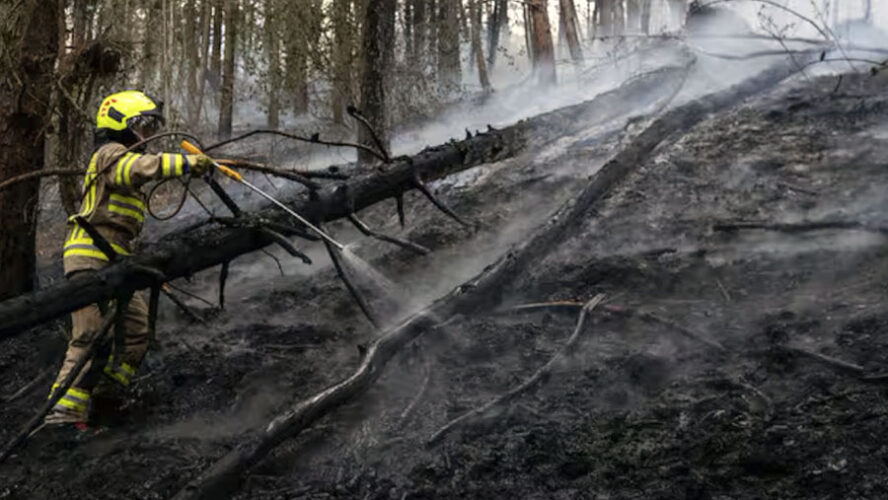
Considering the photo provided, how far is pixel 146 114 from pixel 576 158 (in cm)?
496

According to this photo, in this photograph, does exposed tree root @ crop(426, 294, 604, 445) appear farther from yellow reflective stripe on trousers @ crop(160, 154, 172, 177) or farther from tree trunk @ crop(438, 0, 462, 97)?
tree trunk @ crop(438, 0, 462, 97)

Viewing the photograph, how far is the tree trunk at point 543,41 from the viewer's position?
14.8 m

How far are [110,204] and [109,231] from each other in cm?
16

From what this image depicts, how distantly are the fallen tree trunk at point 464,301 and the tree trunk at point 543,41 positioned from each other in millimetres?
6748

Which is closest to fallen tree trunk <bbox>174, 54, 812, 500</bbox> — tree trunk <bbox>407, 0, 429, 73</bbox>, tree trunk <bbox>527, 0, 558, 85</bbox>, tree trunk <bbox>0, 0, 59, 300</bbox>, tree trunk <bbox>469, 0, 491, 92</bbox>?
tree trunk <bbox>0, 0, 59, 300</bbox>

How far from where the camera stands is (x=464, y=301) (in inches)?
185

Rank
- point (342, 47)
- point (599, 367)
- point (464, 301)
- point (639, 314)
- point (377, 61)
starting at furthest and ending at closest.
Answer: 1. point (342, 47)
2. point (377, 61)
3. point (464, 301)
4. point (639, 314)
5. point (599, 367)

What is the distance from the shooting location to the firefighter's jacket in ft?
13.3

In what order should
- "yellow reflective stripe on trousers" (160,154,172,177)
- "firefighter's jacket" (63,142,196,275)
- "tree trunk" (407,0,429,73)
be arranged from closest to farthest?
"yellow reflective stripe on trousers" (160,154,172,177), "firefighter's jacket" (63,142,196,275), "tree trunk" (407,0,429,73)

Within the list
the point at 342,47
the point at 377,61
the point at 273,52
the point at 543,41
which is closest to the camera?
the point at 377,61

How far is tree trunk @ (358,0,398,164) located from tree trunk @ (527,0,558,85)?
285 inches

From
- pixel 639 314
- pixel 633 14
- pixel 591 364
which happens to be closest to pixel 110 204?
pixel 591 364

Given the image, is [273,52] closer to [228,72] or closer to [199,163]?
[228,72]

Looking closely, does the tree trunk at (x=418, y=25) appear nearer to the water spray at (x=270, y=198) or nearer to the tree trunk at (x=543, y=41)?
the tree trunk at (x=543, y=41)
